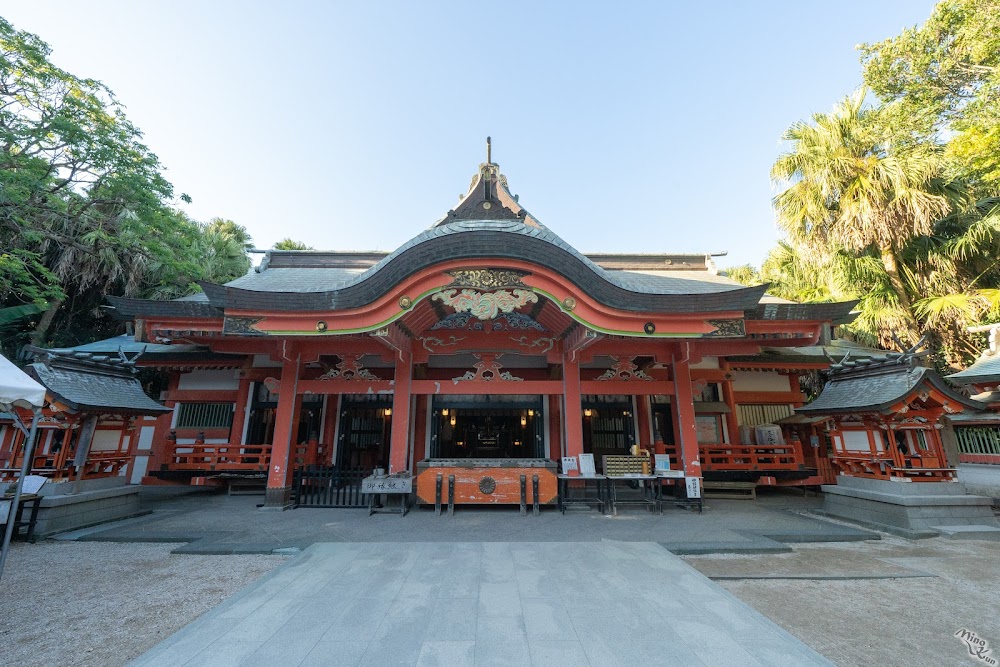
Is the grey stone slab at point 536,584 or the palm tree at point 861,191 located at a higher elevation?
the palm tree at point 861,191

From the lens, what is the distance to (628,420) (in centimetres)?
1205

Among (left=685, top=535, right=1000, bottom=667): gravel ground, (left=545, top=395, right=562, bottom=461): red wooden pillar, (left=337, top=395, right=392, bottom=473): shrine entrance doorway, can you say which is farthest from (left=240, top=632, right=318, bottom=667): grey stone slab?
(left=337, top=395, right=392, bottom=473): shrine entrance doorway

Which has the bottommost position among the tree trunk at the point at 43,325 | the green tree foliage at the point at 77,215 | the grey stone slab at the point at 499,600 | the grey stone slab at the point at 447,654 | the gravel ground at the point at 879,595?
the gravel ground at the point at 879,595

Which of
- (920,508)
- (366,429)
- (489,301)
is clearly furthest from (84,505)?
(920,508)

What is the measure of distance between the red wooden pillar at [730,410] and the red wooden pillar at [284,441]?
1135cm

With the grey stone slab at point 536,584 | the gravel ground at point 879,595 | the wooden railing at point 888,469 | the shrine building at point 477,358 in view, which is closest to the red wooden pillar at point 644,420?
the shrine building at point 477,358

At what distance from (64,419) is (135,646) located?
616cm

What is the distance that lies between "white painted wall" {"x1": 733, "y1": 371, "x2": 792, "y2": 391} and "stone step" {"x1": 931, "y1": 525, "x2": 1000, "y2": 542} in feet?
19.7

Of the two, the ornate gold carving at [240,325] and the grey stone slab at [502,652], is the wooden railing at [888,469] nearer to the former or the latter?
the grey stone slab at [502,652]

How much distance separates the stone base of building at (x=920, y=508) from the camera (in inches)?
257

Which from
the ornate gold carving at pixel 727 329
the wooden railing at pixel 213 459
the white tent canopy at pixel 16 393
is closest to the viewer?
the white tent canopy at pixel 16 393

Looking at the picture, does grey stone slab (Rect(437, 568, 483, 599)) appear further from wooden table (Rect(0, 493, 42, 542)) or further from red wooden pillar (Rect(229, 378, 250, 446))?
red wooden pillar (Rect(229, 378, 250, 446))

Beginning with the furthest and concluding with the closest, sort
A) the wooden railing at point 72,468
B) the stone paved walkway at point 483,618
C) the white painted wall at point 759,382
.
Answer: the white painted wall at point 759,382 → the wooden railing at point 72,468 → the stone paved walkway at point 483,618

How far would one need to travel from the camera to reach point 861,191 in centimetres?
1270
